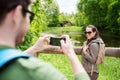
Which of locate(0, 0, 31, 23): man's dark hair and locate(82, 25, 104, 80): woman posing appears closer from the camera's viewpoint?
locate(0, 0, 31, 23): man's dark hair

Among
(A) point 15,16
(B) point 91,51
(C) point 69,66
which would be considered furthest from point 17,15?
(C) point 69,66

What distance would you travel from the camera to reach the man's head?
1076mm

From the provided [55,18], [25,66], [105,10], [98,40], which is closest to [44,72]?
[25,66]

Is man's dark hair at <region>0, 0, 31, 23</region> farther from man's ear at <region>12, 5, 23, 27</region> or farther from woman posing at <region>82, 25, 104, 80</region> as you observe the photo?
woman posing at <region>82, 25, 104, 80</region>

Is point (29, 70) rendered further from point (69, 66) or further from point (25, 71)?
point (69, 66)

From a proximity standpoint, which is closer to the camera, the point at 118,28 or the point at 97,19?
the point at 118,28

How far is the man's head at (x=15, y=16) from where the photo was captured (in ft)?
3.53

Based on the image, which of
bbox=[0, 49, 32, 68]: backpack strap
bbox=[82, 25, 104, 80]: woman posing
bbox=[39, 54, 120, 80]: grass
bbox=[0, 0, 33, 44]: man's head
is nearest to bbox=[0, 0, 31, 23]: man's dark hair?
bbox=[0, 0, 33, 44]: man's head

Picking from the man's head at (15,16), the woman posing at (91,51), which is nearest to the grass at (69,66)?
the woman posing at (91,51)

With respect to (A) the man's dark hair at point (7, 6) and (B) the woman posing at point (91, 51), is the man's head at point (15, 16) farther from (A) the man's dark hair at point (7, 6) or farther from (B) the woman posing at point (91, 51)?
(B) the woman posing at point (91, 51)

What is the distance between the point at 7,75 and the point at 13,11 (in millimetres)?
198

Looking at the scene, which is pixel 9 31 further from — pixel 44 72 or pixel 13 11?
pixel 44 72

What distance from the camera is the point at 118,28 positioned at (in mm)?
49812

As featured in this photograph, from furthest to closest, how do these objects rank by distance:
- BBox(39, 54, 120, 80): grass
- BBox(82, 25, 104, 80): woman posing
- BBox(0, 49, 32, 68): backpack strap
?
BBox(39, 54, 120, 80): grass < BBox(82, 25, 104, 80): woman posing < BBox(0, 49, 32, 68): backpack strap
